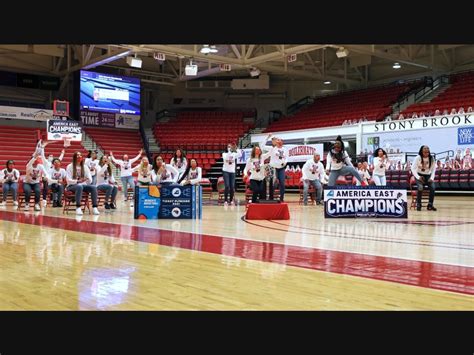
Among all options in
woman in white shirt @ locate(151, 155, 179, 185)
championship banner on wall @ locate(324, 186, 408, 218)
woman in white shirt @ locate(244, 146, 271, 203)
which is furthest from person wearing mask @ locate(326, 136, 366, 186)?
woman in white shirt @ locate(151, 155, 179, 185)

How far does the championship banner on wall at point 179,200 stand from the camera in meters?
9.60

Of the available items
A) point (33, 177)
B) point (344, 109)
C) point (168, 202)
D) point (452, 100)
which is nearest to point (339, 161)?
point (168, 202)

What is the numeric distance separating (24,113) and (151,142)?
7101 mm

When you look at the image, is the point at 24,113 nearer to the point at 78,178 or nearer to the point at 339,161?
the point at 78,178

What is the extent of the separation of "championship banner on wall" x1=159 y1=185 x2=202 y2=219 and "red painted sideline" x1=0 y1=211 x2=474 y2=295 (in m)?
2.46

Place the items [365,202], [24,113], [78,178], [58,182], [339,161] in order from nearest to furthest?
[365,202] < [339,161] < [78,178] < [58,182] < [24,113]

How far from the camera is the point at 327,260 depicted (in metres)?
4.54

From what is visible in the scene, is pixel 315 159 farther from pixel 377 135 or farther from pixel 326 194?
pixel 377 135

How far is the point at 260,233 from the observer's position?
682 cm

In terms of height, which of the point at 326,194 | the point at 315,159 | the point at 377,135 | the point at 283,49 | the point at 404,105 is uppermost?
the point at 283,49

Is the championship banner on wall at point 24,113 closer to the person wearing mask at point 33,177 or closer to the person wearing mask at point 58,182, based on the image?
the person wearing mask at point 58,182

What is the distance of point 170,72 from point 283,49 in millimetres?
11065

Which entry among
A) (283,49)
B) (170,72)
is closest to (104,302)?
(283,49)

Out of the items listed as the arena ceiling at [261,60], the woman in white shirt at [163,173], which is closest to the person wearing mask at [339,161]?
the woman in white shirt at [163,173]
